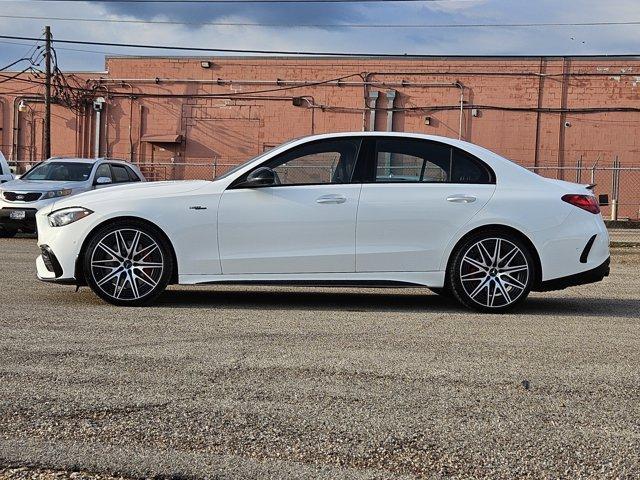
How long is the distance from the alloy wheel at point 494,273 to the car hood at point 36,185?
37.3ft

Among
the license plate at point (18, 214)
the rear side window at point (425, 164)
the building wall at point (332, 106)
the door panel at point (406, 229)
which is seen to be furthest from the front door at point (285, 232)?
the building wall at point (332, 106)

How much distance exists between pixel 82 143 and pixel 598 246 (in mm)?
29870

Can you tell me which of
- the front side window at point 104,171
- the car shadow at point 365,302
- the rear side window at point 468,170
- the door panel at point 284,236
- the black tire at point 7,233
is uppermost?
the rear side window at point 468,170

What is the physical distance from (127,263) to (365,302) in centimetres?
234

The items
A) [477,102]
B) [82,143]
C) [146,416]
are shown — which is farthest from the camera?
[82,143]

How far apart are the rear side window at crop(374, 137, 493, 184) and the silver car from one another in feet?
32.3

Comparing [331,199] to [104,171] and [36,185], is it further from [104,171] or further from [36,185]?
[104,171]

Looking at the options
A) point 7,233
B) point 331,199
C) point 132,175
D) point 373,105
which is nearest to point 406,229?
point 331,199

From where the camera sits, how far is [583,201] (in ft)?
24.9

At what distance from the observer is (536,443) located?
3707 millimetres

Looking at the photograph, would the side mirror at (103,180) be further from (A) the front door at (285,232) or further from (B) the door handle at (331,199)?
(B) the door handle at (331,199)

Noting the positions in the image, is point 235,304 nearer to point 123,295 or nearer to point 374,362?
point 123,295

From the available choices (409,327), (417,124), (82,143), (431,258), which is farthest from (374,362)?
(82,143)

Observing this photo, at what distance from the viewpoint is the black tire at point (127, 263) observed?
731cm
